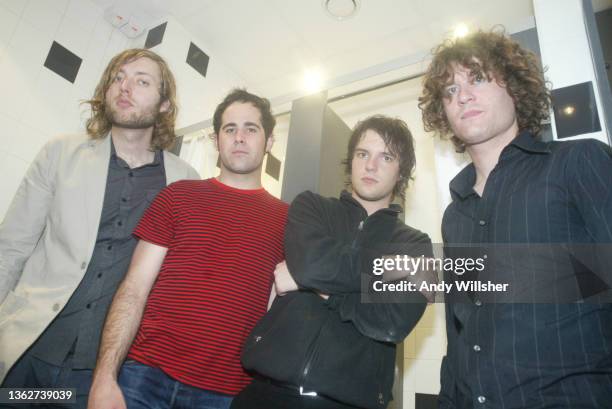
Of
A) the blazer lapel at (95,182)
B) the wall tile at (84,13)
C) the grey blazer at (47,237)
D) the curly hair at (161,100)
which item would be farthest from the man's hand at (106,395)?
the wall tile at (84,13)

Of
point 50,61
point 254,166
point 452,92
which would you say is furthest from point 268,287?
point 50,61

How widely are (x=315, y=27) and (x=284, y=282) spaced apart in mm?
2317

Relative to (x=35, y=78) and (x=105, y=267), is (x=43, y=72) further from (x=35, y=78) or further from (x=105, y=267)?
(x=105, y=267)

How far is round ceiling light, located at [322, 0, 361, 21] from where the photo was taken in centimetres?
256

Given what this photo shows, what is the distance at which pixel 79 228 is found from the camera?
1.21m

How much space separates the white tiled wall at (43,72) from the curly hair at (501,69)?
2.02 metres

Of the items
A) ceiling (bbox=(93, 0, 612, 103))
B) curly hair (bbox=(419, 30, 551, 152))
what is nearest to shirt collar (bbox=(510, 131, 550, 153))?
curly hair (bbox=(419, 30, 551, 152))

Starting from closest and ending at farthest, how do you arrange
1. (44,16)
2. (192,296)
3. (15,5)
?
(192,296)
(15,5)
(44,16)

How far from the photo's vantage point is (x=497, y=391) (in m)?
0.76

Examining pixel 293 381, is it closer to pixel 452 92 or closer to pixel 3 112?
pixel 452 92

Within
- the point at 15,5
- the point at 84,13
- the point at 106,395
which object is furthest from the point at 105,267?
the point at 84,13

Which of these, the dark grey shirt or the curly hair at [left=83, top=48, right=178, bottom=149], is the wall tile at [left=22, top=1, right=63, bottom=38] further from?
the dark grey shirt

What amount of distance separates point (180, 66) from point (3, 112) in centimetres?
118

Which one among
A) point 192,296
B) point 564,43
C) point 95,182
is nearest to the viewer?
point 192,296
